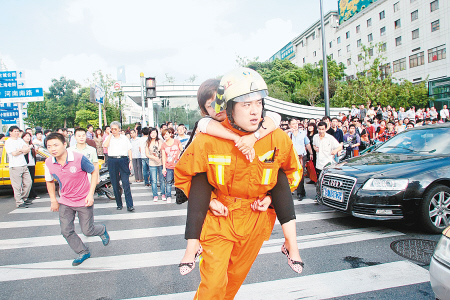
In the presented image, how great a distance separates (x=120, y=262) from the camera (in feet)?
13.0

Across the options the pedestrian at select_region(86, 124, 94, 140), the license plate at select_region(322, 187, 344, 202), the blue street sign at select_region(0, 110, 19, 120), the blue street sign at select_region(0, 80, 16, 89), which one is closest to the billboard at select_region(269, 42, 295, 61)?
the blue street sign at select_region(0, 110, 19, 120)

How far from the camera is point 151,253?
424 cm

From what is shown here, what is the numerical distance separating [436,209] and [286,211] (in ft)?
12.1

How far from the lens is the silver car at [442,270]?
215cm

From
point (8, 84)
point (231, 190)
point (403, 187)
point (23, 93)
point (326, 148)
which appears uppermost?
point (8, 84)

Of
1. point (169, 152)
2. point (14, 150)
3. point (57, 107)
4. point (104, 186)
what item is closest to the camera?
point (169, 152)

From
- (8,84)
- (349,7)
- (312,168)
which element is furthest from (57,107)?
(312,168)

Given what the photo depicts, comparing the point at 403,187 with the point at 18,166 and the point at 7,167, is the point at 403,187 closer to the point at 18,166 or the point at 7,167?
the point at 18,166

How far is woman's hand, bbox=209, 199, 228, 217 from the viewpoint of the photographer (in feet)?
6.12

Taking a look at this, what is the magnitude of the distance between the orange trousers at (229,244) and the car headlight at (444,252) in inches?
51.9

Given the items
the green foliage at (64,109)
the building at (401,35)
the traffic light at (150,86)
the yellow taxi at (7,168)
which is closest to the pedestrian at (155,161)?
the yellow taxi at (7,168)

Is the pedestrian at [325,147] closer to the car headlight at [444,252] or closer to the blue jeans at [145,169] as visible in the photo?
the car headlight at [444,252]

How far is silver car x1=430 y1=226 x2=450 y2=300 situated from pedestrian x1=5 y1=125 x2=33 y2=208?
8242mm

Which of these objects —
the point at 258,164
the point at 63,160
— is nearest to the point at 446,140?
the point at 258,164
